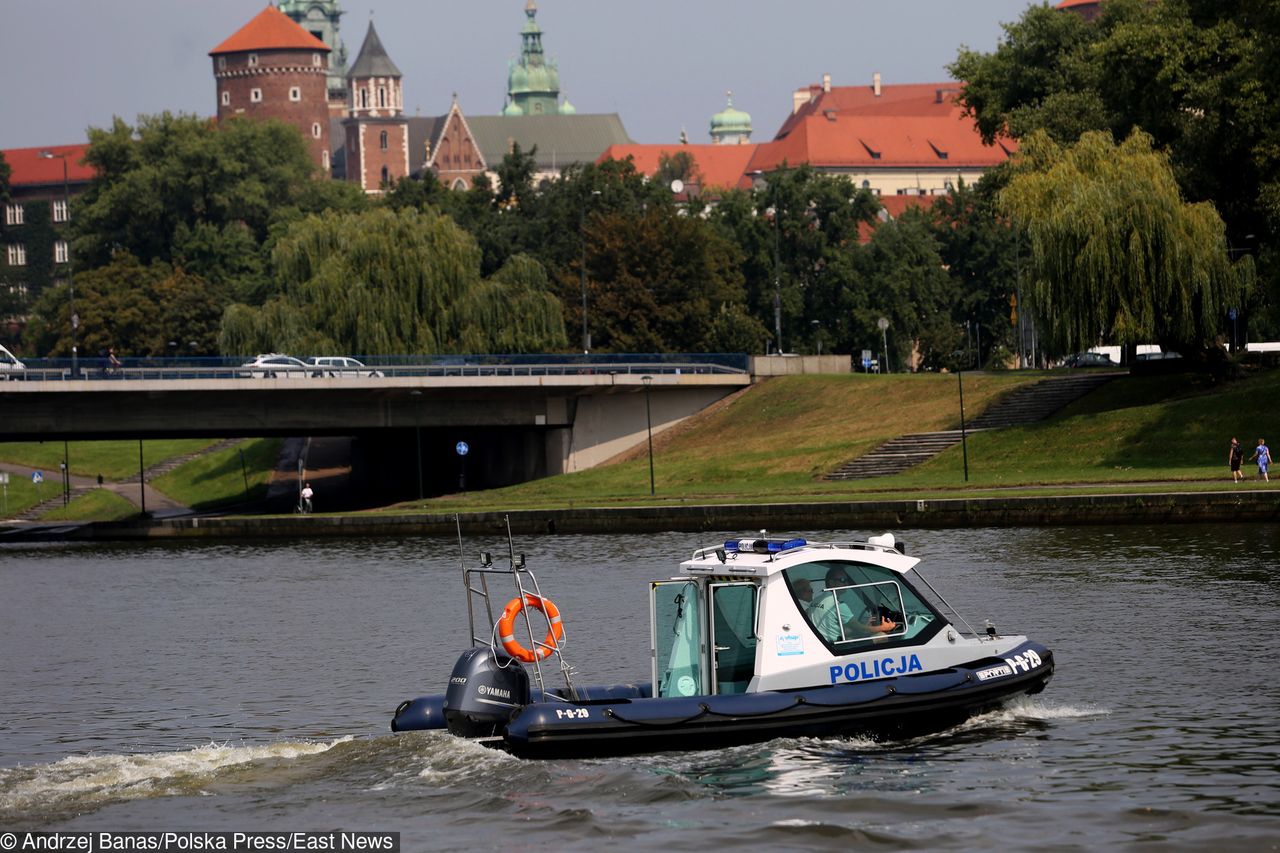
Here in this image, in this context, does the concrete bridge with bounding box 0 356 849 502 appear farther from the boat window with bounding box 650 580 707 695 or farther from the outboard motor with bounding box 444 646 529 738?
the outboard motor with bounding box 444 646 529 738

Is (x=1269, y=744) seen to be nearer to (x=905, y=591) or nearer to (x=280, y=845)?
(x=905, y=591)

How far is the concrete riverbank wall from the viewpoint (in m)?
50.6

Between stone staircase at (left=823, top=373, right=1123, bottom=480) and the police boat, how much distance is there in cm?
4220

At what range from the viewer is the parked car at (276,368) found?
74.4 metres

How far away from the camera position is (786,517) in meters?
56.9

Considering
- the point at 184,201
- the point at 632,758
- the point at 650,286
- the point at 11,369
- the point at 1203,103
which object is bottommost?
the point at 632,758

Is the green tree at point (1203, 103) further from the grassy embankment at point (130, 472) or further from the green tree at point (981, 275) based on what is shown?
the grassy embankment at point (130, 472)

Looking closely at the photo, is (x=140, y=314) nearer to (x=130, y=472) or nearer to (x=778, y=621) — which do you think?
(x=130, y=472)

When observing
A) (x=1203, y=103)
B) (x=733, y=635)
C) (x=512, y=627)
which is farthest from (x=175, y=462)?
(x=733, y=635)

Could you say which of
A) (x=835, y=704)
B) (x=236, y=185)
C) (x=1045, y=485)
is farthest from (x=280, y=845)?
(x=236, y=185)

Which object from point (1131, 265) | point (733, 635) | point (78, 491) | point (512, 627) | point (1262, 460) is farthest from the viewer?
point (78, 491)

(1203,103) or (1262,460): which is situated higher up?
(1203,103)

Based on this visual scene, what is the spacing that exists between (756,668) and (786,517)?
33.3 meters

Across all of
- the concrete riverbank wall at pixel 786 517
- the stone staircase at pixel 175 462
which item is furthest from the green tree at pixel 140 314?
the concrete riverbank wall at pixel 786 517
